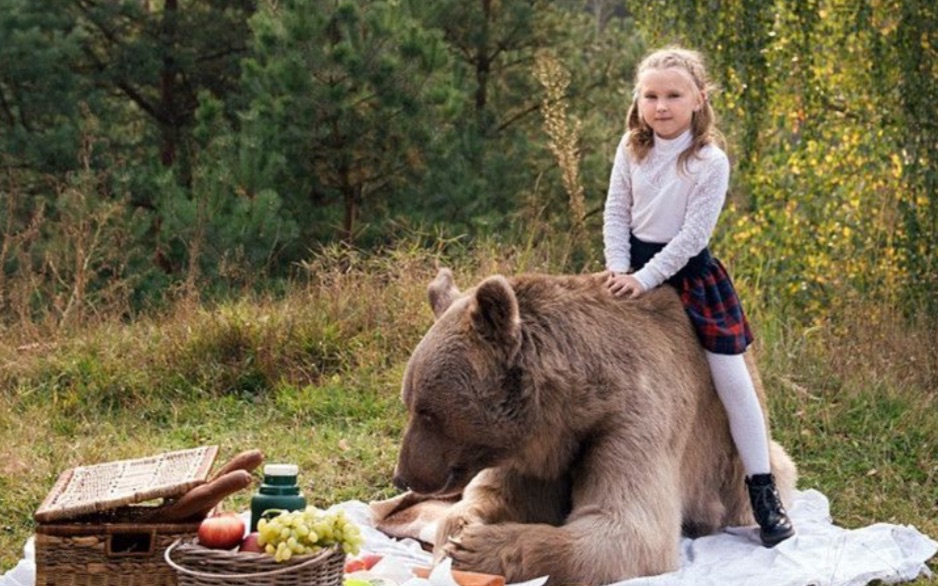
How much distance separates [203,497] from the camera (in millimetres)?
4445

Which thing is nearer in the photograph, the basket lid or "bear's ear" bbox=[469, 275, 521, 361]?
the basket lid

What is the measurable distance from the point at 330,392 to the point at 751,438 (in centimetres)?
302

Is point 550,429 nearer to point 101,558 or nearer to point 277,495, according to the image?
point 277,495

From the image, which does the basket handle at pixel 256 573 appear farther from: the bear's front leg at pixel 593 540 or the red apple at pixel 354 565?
the bear's front leg at pixel 593 540

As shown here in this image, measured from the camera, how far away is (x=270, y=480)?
14.9 ft

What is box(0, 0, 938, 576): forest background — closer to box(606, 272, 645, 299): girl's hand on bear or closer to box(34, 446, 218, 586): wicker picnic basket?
box(34, 446, 218, 586): wicker picnic basket

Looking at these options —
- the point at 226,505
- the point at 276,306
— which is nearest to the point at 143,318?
the point at 276,306

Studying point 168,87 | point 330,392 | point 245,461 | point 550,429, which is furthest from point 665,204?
point 168,87

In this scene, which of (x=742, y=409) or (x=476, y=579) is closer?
(x=476, y=579)

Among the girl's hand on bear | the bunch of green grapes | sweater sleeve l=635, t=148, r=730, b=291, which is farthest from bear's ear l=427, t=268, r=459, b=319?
the bunch of green grapes

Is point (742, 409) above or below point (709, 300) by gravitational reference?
below

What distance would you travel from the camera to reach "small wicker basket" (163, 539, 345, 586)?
4.10 m

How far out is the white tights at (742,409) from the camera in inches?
218

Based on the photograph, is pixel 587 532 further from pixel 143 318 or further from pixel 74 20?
pixel 74 20
